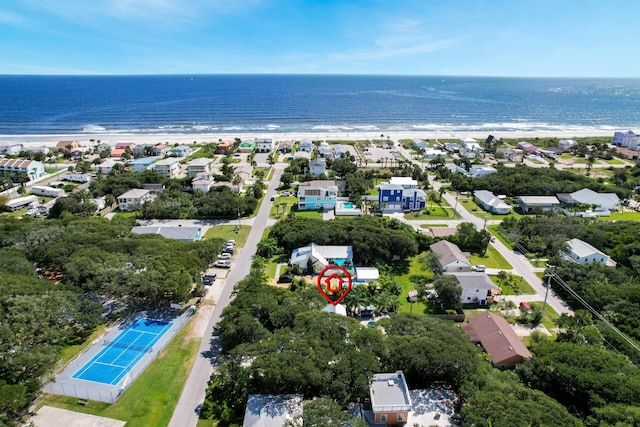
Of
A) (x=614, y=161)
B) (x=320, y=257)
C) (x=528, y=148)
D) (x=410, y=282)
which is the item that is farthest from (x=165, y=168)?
(x=614, y=161)

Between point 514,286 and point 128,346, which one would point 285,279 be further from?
point 514,286

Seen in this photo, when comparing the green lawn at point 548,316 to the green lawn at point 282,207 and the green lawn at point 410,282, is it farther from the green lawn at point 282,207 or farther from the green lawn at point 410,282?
the green lawn at point 282,207

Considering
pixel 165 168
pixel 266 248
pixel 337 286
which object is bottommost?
pixel 337 286

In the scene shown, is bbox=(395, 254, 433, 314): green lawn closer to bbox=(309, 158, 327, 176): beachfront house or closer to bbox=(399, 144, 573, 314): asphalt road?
bbox=(399, 144, 573, 314): asphalt road

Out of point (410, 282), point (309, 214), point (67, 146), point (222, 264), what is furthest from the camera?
point (67, 146)

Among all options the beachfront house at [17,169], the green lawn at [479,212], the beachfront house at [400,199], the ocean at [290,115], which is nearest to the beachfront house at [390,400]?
the beachfront house at [400,199]

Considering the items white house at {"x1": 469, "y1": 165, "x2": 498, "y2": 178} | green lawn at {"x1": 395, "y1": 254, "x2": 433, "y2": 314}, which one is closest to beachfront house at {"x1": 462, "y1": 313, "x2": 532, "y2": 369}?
green lawn at {"x1": 395, "y1": 254, "x2": 433, "y2": 314}

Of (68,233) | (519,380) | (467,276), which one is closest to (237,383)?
(519,380)

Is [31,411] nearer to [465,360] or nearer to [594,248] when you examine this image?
[465,360]
